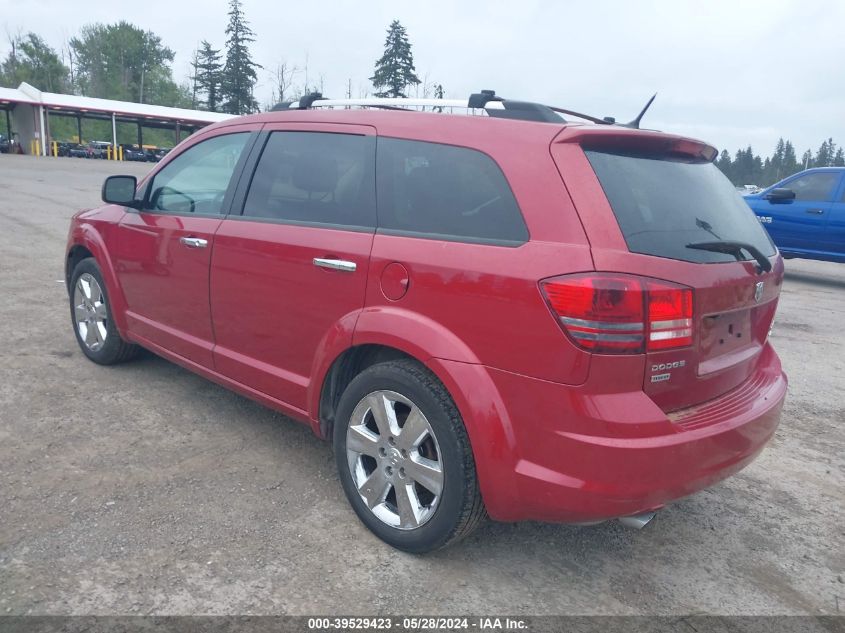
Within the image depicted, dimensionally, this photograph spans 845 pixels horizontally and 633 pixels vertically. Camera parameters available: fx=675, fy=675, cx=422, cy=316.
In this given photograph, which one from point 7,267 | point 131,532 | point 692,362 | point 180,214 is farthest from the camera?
point 7,267

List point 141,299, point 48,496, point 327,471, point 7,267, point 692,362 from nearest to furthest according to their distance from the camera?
point 692,362 < point 48,496 < point 327,471 < point 141,299 < point 7,267

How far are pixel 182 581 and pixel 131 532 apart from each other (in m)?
0.43

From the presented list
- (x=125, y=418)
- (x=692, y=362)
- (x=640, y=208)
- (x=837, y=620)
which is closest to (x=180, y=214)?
(x=125, y=418)

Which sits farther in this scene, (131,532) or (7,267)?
(7,267)

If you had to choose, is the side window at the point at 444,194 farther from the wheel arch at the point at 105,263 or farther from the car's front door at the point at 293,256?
the wheel arch at the point at 105,263

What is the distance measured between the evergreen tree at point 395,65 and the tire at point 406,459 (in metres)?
52.5

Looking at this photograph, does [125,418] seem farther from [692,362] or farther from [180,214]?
[692,362]

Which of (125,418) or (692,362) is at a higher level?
(692,362)

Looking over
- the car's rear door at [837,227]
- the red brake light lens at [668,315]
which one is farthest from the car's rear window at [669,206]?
the car's rear door at [837,227]

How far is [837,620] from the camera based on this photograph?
254cm

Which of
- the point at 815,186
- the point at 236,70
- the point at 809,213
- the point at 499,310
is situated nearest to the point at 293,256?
the point at 499,310

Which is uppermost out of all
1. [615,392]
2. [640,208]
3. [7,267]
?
[640,208]

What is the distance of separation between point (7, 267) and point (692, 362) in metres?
8.20

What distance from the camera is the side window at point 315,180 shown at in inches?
119
